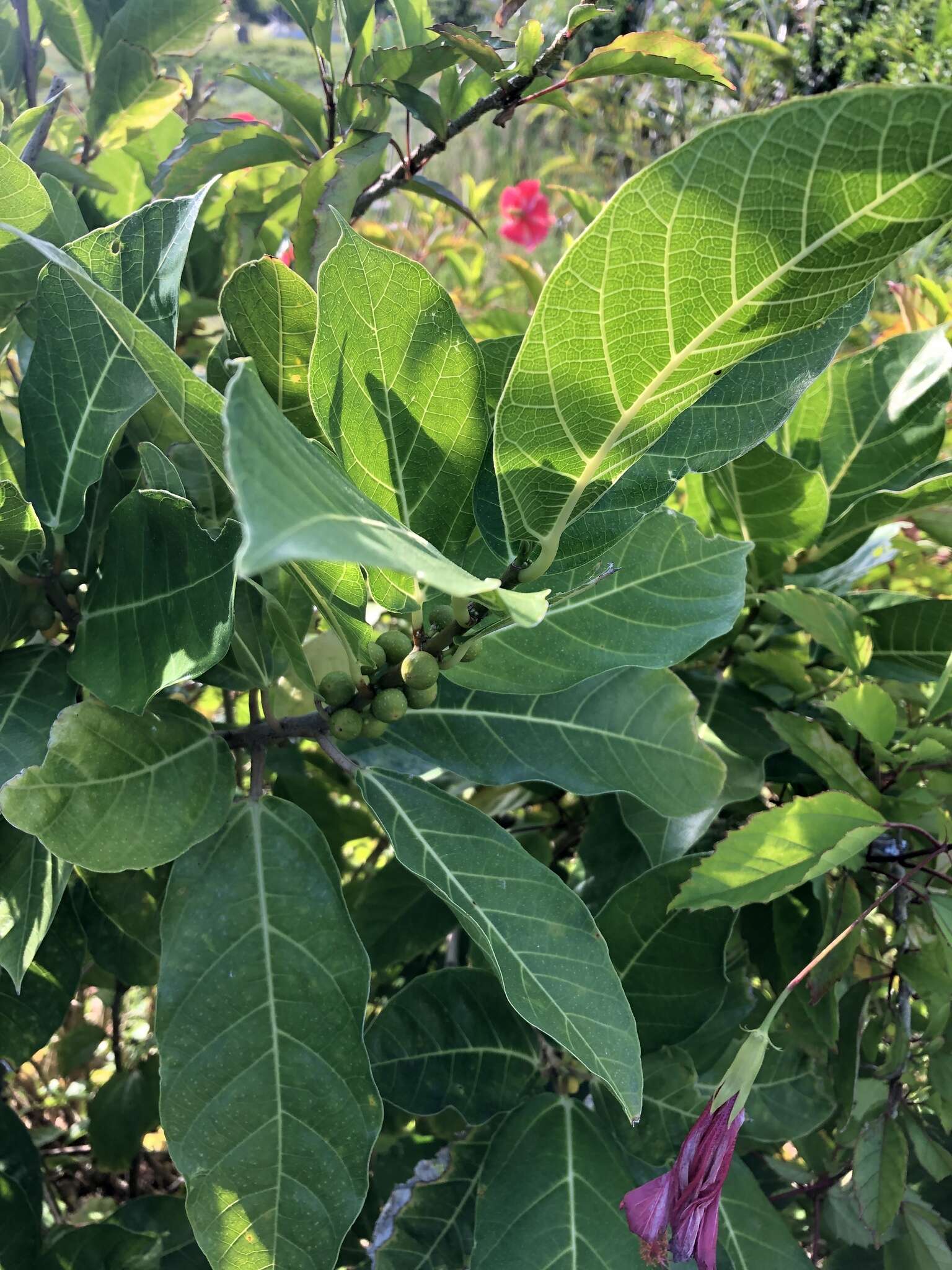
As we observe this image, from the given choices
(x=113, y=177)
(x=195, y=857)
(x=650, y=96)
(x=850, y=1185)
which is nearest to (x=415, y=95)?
(x=113, y=177)

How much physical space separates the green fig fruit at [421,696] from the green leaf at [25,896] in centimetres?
26

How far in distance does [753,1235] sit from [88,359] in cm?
88

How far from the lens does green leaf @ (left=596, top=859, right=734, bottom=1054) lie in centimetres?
82

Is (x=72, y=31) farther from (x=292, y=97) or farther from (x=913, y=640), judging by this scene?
(x=913, y=640)

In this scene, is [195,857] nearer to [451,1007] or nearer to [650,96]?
[451,1007]

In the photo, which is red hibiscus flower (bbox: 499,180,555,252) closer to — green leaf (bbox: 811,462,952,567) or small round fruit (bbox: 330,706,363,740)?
green leaf (bbox: 811,462,952,567)

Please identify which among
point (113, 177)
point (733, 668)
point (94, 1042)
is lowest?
point (94, 1042)

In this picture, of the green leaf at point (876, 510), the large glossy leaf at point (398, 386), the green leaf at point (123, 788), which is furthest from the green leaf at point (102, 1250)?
the green leaf at point (876, 510)

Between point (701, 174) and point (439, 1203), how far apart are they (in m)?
0.82

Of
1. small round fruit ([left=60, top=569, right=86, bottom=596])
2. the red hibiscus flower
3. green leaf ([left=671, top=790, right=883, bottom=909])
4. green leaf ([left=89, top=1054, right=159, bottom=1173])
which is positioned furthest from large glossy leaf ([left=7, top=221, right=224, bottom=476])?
the red hibiscus flower

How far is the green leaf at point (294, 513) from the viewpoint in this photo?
12.0 inches

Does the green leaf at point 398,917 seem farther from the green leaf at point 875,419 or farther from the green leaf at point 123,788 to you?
the green leaf at point 875,419

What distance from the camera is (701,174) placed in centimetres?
42

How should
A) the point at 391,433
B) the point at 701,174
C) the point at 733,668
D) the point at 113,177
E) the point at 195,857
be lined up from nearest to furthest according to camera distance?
the point at 701,174 < the point at 391,433 < the point at 195,857 < the point at 733,668 < the point at 113,177
